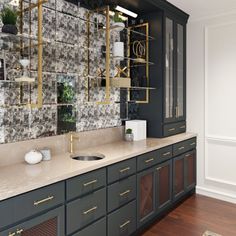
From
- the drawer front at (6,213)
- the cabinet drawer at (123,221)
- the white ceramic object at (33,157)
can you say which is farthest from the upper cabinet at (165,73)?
the drawer front at (6,213)

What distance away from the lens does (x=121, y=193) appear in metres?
2.45

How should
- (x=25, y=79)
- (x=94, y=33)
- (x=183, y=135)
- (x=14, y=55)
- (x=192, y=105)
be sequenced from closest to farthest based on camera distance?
(x=25, y=79) → (x=14, y=55) → (x=94, y=33) → (x=183, y=135) → (x=192, y=105)

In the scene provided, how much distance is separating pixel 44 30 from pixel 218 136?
2600 millimetres

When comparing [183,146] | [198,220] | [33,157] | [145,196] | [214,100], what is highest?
[214,100]

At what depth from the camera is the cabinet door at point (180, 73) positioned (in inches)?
147

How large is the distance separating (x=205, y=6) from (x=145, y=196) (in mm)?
2414

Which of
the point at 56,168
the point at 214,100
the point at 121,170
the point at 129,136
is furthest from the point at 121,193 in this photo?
the point at 214,100

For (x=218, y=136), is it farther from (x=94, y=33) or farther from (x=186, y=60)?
(x=94, y=33)

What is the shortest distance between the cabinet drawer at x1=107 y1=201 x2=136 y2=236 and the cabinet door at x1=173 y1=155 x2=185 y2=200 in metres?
0.91

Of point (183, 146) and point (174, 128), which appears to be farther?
point (174, 128)

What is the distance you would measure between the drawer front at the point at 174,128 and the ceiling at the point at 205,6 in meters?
1.52

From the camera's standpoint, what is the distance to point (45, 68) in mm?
2535

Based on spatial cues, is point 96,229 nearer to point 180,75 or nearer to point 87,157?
point 87,157

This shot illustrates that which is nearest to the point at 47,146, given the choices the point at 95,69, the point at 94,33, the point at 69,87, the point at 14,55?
the point at 69,87
